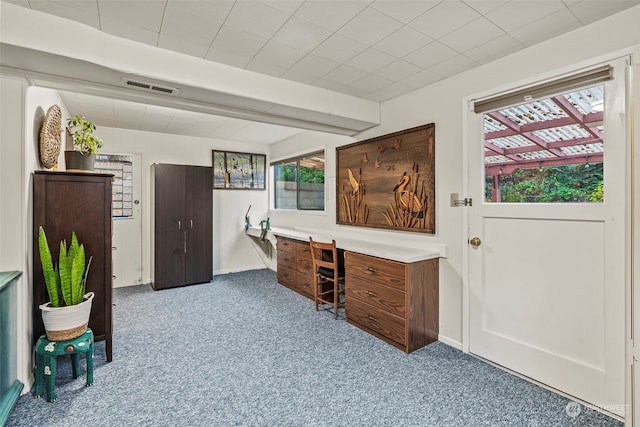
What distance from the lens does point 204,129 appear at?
4.72 meters

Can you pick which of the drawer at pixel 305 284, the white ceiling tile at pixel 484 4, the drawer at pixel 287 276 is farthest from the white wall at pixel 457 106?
the drawer at pixel 287 276

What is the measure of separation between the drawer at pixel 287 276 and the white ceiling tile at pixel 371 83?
261 centimetres

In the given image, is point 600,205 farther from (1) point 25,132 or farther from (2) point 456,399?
(1) point 25,132

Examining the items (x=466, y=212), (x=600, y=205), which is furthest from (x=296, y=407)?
(x=600, y=205)

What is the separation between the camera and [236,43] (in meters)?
2.17

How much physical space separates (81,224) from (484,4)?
320 centimetres

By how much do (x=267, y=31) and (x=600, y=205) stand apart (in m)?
2.41

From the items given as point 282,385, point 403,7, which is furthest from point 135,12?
point 282,385

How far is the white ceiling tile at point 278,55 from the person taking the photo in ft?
7.29

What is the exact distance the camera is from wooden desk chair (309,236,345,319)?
3.34 metres

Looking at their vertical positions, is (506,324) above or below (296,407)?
above

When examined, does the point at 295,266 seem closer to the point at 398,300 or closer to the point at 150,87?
the point at 398,300

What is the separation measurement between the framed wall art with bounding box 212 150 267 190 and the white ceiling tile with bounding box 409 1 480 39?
4.29 meters

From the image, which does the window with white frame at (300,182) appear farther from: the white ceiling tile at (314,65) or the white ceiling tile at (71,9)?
the white ceiling tile at (71,9)
